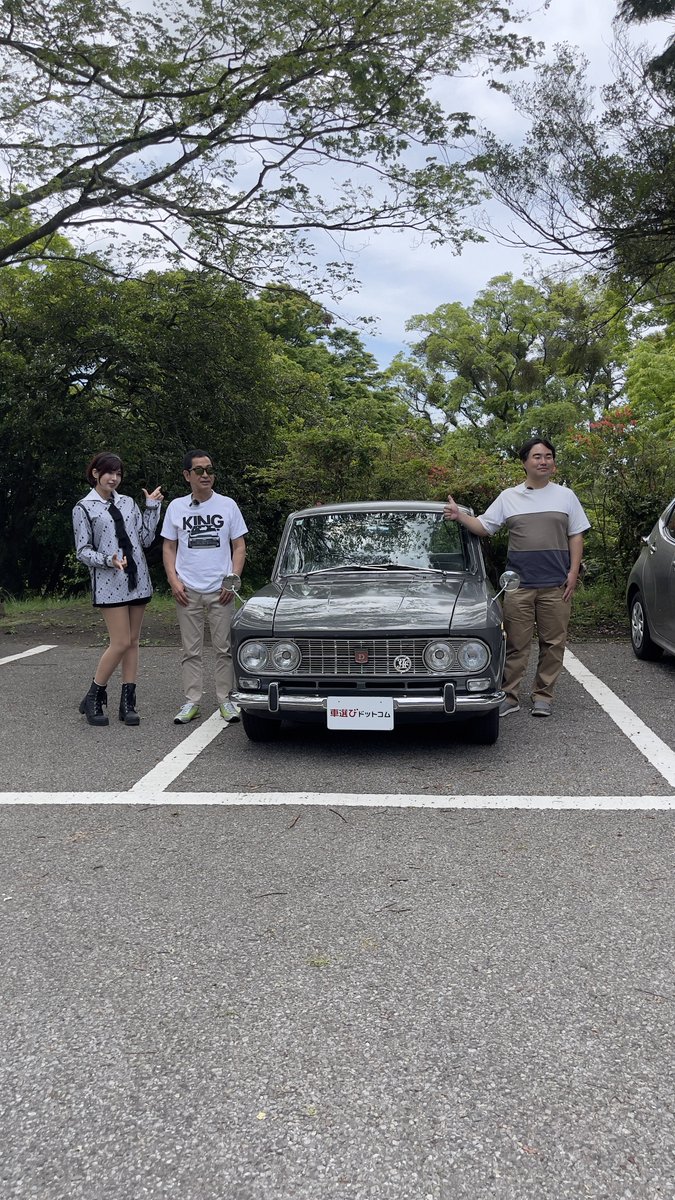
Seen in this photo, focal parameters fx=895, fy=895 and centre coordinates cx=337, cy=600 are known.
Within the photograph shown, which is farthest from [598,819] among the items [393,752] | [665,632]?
[665,632]

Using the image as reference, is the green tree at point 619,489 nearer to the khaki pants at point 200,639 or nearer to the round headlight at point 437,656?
the khaki pants at point 200,639

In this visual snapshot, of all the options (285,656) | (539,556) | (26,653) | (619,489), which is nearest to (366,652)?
(285,656)

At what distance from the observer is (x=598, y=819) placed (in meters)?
4.25

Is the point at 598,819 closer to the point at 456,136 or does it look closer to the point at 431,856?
the point at 431,856

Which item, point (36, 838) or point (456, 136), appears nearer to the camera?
point (36, 838)

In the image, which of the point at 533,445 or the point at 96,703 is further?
the point at 96,703

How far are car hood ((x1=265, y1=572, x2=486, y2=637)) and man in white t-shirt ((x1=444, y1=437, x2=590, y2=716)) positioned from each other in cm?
54

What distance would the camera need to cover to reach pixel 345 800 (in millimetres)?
4574

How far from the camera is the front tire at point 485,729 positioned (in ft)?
17.6

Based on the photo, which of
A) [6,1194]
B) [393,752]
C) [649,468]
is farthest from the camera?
[649,468]

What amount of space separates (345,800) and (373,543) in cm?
224

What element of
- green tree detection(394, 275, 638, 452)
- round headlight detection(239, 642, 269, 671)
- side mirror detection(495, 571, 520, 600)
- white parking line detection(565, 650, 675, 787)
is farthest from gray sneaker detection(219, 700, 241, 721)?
→ green tree detection(394, 275, 638, 452)

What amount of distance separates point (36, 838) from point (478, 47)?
10.6m

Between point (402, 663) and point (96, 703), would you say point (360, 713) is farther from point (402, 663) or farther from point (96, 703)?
point (96, 703)
